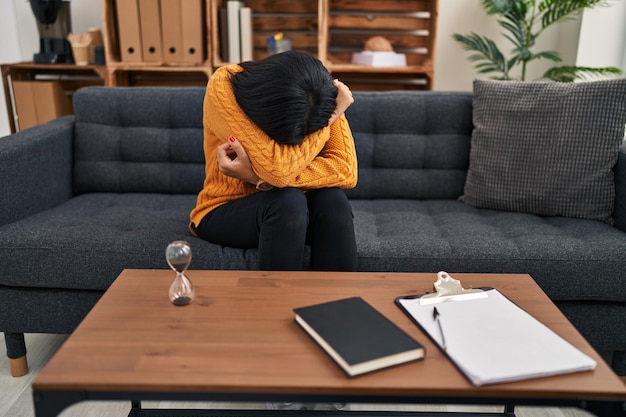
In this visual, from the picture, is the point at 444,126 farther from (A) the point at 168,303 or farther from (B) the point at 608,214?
(A) the point at 168,303

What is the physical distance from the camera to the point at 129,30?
2676mm

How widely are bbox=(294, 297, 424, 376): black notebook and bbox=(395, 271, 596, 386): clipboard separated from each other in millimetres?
71

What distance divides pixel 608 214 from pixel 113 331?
1490 millimetres

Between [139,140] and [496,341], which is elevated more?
[139,140]

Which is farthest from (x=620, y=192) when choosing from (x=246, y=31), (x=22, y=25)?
(x=22, y=25)

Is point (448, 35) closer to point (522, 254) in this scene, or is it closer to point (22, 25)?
point (522, 254)

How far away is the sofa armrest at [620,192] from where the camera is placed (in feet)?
5.45

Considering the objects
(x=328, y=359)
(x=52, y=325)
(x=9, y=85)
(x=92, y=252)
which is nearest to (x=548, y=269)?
(x=328, y=359)

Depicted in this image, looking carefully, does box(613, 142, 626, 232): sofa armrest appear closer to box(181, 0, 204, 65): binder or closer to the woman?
the woman

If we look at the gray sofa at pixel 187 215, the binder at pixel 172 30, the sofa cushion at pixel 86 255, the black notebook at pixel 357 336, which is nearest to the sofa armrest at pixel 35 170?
the gray sofa at pixel 187 215

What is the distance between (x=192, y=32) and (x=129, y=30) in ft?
0.99

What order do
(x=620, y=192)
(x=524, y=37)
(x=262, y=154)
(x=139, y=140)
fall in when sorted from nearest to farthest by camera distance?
(x=262, y=154) → (x=620, y=192) → (x=139, y=140) → (x=524, y=37)

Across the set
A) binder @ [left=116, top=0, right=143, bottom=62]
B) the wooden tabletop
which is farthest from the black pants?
binder @ [left=116, top=0, right=143, bottom=62]

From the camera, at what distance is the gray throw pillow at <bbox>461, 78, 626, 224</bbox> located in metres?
1.71
